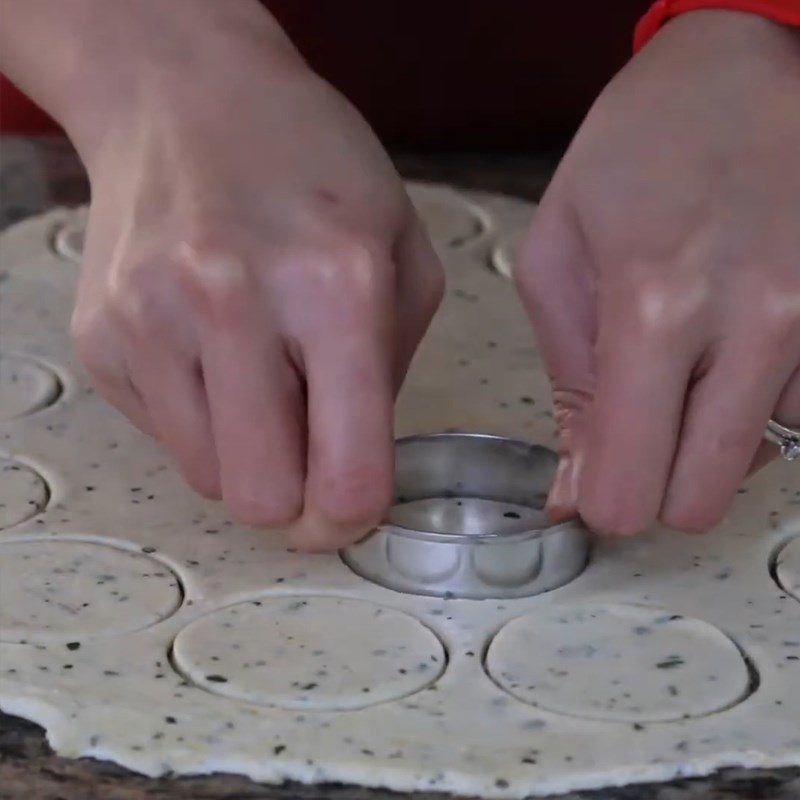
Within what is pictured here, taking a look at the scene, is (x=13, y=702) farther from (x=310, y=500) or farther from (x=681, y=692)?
(x=681, y=692)

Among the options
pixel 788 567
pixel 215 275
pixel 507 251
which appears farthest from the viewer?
pixel 507 251

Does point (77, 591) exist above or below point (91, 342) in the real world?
below

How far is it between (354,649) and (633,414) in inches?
6.4

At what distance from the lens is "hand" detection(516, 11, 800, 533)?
2.01ft

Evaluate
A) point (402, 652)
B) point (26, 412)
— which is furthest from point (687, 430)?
point (26, 412)

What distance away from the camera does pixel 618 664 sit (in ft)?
2.15

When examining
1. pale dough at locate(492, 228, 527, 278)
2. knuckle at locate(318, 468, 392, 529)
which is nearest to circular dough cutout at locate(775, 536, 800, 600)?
knuckle at locate(318, 468, 392, 529)

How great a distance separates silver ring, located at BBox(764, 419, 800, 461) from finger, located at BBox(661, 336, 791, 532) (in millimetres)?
34

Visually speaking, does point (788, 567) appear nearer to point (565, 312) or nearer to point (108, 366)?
point (565, 312)

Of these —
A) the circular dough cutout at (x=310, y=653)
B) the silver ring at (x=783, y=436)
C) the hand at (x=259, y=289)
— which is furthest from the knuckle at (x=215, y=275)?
the silver ring at (x=783, y=436)

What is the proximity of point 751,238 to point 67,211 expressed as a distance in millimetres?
746

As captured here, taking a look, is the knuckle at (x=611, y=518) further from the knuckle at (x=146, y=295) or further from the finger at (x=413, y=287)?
the knuckle at (x=146, y=295)

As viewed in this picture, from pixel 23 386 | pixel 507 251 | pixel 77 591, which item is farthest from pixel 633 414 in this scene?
pixel 507 251

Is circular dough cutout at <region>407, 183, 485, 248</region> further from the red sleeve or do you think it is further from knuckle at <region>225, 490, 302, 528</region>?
knuckle at <region>225, 490, 302, 528</region>
